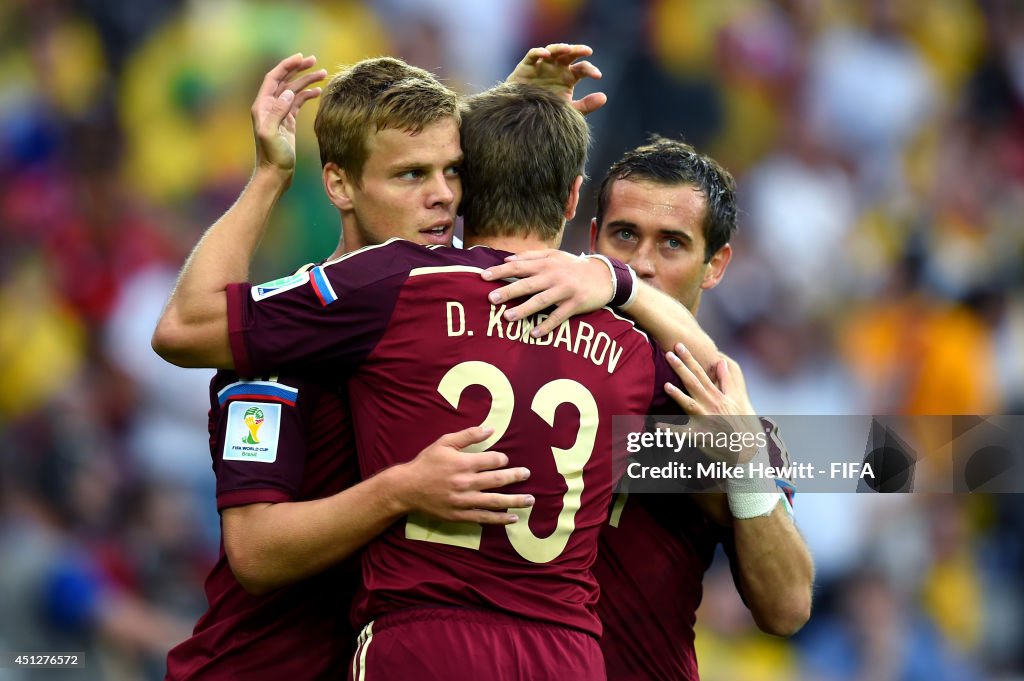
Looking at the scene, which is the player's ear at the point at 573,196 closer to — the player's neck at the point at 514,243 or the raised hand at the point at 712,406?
the player's neck at the point at 514,243

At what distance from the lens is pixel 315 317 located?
3068 mm

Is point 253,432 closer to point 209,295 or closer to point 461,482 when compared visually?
point 209,295

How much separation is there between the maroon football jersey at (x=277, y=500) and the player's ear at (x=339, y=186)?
0.58 metres

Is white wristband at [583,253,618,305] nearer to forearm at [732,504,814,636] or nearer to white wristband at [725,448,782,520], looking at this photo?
white wristband at [725,448,782,520]

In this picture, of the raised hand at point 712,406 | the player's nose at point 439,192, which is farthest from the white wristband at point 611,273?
the player's nose at point 439,192

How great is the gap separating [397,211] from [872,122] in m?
7.04

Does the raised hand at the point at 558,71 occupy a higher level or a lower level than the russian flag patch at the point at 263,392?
higher

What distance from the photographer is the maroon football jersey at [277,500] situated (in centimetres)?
314

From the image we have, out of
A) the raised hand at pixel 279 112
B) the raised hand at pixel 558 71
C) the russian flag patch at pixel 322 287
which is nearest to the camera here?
the russian flag patch at pixel 322 287

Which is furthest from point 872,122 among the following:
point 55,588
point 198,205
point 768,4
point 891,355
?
point 55,588

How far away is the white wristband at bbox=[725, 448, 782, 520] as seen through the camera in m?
3.50

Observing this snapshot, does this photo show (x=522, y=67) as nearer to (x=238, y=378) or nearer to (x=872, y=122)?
(x=238, y=378)

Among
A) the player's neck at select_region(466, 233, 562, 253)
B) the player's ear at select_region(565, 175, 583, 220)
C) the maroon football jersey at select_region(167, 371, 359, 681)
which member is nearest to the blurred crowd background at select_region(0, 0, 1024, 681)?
the maroon football jersey at select_region(167, 371, 359, 681)

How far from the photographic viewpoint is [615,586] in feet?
12.2
